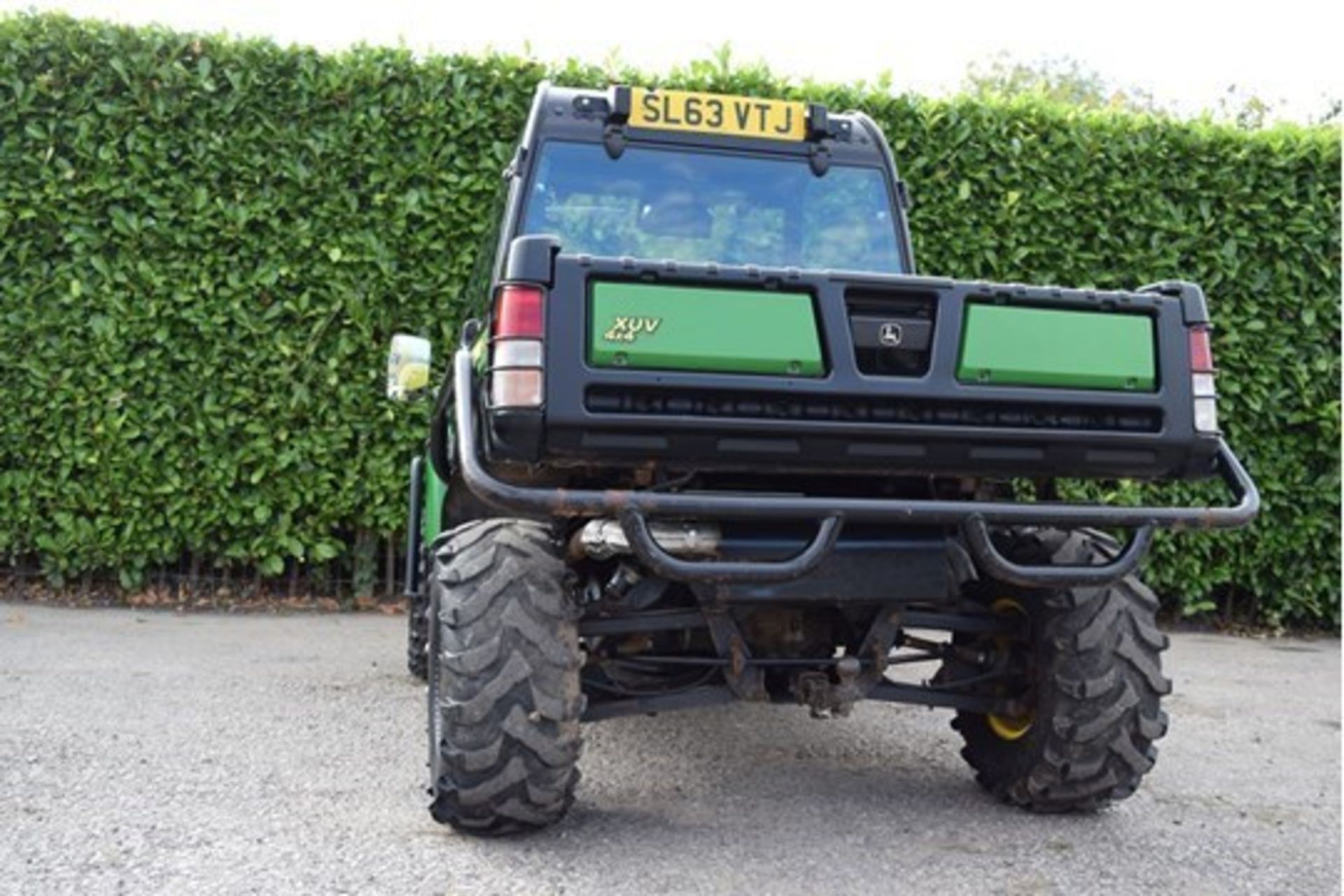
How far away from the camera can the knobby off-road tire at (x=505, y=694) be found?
3.51 m

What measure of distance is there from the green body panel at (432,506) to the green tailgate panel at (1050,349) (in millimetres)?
2273

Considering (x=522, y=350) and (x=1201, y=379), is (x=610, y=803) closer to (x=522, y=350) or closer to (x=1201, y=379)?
(x=522, y=350)

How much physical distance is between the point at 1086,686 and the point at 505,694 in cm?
185

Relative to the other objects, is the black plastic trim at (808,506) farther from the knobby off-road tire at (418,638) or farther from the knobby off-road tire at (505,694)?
the knobby off-road tire at (418,638)

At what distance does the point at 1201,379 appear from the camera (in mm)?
3758

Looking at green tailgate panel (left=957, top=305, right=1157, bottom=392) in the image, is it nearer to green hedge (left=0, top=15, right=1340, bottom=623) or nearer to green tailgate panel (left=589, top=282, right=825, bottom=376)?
green tailgate panel (left=589, top=282, right=825, bottom=376)

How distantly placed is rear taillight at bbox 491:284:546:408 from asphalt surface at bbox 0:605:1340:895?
1.33 meters

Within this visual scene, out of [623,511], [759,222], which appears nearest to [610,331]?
[623,511]

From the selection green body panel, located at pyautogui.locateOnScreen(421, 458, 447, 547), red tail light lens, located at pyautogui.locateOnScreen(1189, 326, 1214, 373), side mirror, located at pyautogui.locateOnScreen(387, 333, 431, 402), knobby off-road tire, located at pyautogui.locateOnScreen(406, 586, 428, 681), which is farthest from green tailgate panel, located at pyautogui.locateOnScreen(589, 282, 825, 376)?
knobby off-road tire, located at pyautogui.locateOnScreen(406, 586, 428, 681)

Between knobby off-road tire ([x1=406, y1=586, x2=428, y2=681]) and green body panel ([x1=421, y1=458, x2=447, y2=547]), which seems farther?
knobby off-road tire ([x1=406, y1=586, x2=428, y2=681])

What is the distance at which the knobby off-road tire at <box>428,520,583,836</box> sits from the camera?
3.51 m

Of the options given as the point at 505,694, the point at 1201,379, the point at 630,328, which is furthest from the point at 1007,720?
the point at 630,328

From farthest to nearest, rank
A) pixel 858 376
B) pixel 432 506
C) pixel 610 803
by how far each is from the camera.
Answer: pixel 432 506, pixel 610 803, pixel 858 376

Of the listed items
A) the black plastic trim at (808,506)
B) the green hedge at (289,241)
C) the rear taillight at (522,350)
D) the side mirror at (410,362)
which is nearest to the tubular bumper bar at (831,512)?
the black plastic trim at (808,506)
